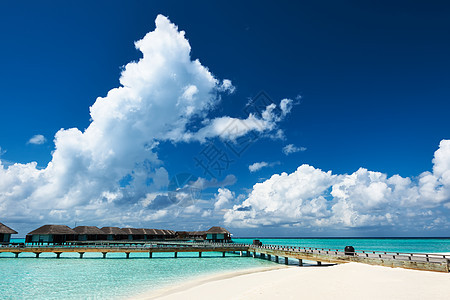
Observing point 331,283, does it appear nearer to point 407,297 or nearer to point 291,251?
point 407,297

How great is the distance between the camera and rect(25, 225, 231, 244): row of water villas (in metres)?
60.9

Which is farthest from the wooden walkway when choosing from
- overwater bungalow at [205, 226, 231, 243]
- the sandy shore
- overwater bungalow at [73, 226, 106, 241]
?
overwater bungalow at [73, 226, 106, 241]

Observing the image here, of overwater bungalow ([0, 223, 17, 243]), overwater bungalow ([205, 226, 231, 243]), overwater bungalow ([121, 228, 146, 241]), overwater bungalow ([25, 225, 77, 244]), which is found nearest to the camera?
overwater bungalow ([0, 223, 17, 243])

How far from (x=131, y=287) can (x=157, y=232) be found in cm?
7787

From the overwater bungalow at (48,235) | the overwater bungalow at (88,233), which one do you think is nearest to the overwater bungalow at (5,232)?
the overwater bungalow at (48,235)

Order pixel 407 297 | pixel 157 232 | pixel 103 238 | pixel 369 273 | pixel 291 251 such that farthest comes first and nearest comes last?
pixel 157 232
pixel 103 238
pixel 291 251
pixel 369 273
pixel 407 297

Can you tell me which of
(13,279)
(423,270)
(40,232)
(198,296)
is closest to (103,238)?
(40,232)

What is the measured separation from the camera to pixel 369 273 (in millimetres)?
22406

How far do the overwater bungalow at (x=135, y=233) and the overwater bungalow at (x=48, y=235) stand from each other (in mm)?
23497

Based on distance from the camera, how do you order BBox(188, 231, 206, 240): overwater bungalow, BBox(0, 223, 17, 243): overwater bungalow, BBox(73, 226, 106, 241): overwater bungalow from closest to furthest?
BBox(0, 223, 17, 243): overwater bungalow, BBox(73, 226, 106, 241): overwater bungalow, BBox(188, 231, 206, 240): overwater bungalow

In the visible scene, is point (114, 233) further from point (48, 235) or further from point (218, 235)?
point (218, 235)

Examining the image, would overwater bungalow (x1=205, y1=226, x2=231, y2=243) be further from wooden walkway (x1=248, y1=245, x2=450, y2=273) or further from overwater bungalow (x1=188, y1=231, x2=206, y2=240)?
wooden walkway (x1=248, y1=245, x2=450, y2=273)

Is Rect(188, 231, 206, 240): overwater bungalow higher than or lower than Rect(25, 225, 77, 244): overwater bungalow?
Result: lower

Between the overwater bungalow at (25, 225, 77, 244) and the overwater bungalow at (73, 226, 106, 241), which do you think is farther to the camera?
the overwater bungalow at (73, 226, 106, 241)
